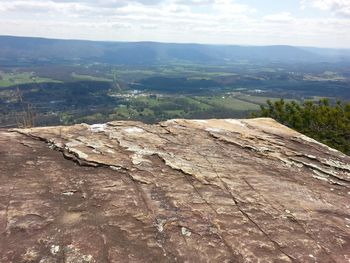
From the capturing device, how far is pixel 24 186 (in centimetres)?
757

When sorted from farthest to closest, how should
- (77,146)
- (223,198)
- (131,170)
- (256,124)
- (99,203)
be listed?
(256,124)
(77,146)
(131,170)
(223,198)
(99,203)

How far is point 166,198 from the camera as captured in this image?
297 inches

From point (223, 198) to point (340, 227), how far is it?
2.29 m

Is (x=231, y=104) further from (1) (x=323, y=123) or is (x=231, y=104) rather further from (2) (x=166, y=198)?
(2) (x=166, y=198)

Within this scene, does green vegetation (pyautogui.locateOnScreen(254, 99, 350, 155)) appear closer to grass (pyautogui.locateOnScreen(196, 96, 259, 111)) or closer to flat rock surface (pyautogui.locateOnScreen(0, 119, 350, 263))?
flat rock surface (pyautogui.locateOnScreen(0, 119, 350, 263))

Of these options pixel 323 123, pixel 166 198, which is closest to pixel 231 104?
pixel 323 123

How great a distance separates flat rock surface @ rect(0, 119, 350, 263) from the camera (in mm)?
5980

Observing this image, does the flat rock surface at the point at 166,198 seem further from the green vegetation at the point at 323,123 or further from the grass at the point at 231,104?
the grass at the point at 231,104

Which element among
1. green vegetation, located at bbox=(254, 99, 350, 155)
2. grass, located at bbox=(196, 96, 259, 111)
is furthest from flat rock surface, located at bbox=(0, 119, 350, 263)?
grass, located at bbox=(196, 96, 259, 111)

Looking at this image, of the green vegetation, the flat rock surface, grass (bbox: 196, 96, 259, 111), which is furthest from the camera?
grass (bbox: 196, 96, 259, 111)

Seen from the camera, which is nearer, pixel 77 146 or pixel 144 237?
pixel 144 237

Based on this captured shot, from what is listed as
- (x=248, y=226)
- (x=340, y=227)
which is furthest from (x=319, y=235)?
(x=248, y=226)

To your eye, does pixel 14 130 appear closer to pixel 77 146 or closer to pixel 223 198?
pixel 77 146

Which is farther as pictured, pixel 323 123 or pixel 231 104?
pixel 231 104
